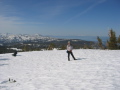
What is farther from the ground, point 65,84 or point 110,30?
point 110,30

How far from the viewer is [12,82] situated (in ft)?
28.7

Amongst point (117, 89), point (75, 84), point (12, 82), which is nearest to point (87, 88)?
point (75, 84)

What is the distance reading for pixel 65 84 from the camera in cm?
788

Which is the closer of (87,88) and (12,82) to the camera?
(87,88)

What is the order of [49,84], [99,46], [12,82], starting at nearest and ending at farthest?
1. [49,84]
2. [12,82]
3. [99,46]

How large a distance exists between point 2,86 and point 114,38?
4169 centimetres

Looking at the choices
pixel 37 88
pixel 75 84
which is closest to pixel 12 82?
pixel 37 88

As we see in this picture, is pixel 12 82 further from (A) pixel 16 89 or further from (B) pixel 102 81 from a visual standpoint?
(B) pixel 102 81

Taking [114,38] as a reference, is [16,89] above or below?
below

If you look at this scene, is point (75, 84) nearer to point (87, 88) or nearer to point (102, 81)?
point (87, 88)

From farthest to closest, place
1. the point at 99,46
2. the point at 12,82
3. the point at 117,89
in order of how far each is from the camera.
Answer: the point at 99,46 < the point at 12,82 < the point at 117,89

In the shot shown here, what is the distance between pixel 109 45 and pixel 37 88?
40.7 m

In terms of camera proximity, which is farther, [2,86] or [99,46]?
[99,46]

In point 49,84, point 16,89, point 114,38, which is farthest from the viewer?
point 114,38
